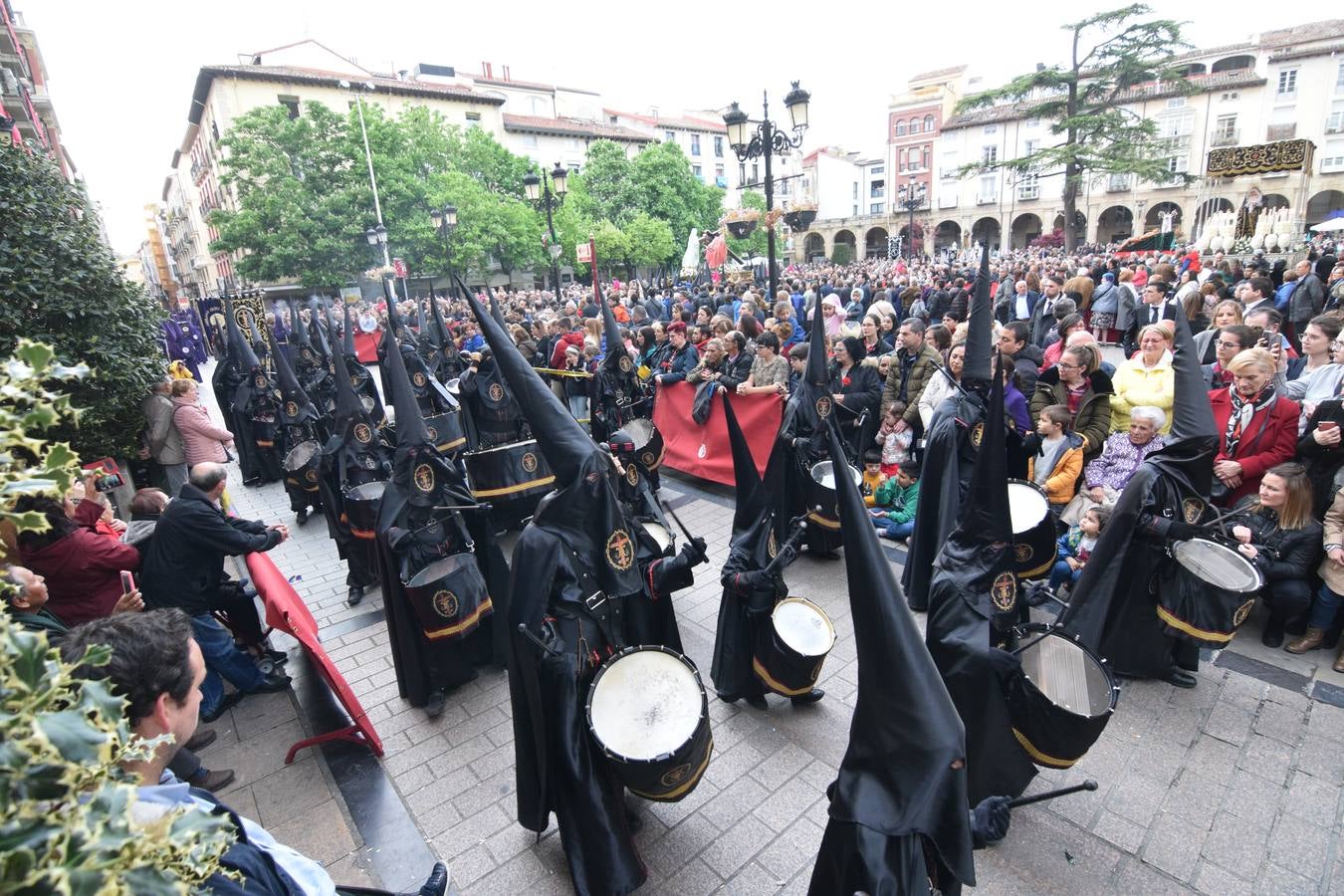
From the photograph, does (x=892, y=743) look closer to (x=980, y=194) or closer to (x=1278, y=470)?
(x=1278, y=470)

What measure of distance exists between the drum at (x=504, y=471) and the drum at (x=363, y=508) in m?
0.79

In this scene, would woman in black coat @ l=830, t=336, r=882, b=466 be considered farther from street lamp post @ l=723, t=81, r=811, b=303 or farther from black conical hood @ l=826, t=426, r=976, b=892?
black conical hood @ l=826, t=426, r=976, b=892

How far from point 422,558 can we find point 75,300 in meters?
4.67

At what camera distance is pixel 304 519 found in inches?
366

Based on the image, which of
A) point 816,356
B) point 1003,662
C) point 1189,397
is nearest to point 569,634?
point 1003,662

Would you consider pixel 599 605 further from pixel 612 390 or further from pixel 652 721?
pixel 612 390

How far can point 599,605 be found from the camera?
3457mm

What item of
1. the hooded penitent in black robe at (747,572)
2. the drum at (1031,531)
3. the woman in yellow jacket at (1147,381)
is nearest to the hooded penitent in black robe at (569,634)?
the hooded penitent in black robe at (747,572)

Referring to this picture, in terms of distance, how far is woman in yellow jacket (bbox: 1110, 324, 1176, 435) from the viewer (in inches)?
233

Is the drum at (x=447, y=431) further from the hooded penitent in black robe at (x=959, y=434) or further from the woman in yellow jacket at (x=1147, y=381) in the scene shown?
the woman in yellow jacket at (x=1147, y=381)

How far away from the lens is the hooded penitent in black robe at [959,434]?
5098 millimetres

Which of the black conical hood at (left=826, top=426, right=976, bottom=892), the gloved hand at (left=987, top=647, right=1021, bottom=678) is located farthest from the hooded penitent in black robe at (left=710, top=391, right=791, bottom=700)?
the black conical hood at (left=826, top=426, right=976, bottom=892)

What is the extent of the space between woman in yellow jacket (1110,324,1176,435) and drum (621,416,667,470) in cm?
449

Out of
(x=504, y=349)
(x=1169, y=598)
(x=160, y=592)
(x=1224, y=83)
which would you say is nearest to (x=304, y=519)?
(x=160, y=592)
